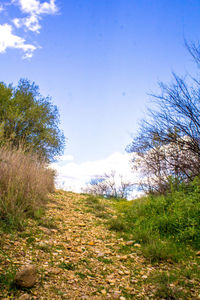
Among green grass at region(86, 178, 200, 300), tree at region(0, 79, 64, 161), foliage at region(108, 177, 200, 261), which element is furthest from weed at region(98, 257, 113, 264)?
tree at region(0, 79, 64, 161)

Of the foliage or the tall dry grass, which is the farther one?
the tall dry grass

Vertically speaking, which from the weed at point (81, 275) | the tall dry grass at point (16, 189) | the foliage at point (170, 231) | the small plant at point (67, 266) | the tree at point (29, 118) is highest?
the tree at point (29, 118)

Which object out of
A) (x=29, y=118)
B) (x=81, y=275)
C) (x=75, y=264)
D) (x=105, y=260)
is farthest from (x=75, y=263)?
(x=29, y=118)

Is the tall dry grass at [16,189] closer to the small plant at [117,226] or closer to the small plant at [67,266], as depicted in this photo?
the small plant at [67,266]

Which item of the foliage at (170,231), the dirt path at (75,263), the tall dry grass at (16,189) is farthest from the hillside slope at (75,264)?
the tall dry grass at (16,189)

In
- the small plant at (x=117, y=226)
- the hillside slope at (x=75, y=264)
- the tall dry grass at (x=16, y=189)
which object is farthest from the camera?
the small plant at (x=117, y=226)

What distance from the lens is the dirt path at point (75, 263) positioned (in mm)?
2254

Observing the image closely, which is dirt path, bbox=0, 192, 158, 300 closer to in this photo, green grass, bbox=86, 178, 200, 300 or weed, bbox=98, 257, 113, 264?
weed, bbox=98, 257, 113, 264

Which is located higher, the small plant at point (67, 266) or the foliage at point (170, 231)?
the foliage at point (170, 231)

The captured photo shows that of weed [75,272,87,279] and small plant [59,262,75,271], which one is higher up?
small plant [59,262,75,271]

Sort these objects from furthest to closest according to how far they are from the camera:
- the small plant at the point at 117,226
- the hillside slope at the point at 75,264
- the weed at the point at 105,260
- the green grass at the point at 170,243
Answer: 1. the small plant at the point at 117,226
2. the weed at the point at 105,260
3. the green grass at the point at 170,243
4. the hillside slope at the point at 75,264

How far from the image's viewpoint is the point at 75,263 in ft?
9.46

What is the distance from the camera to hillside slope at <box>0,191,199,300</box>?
2.23m

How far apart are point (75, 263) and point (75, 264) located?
3 cm
